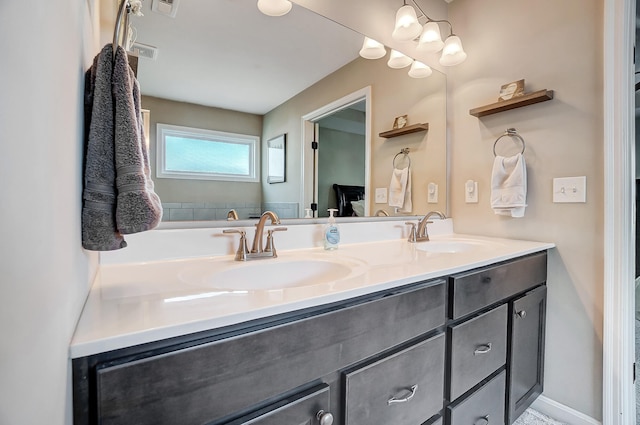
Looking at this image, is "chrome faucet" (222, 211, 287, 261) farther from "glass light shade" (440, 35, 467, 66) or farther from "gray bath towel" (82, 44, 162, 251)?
"glass light shade" (440, 35, 467, 66)

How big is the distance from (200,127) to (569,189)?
1.62 m

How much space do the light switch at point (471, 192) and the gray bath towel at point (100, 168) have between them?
177cm

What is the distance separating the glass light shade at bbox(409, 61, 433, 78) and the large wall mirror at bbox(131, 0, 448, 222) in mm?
38

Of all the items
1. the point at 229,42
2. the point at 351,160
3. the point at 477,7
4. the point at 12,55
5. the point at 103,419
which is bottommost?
the point at 103,419

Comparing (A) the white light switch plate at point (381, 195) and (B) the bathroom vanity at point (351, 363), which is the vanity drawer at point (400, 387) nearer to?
(B) the bathroom vanity at point (351, 363)

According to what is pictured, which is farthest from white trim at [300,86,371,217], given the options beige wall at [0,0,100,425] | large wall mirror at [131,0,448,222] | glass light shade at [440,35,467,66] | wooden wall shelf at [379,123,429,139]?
beige wall at [0,0,100,425]

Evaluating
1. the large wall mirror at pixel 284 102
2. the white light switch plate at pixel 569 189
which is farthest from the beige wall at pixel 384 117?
the white light switch plate at pixel 569 189

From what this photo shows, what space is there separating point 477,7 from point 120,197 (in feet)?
7.02

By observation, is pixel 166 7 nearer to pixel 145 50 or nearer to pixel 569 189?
pixel 145 50

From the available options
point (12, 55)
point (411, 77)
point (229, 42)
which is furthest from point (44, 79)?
point (411, 77)

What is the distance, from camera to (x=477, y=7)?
1791mm

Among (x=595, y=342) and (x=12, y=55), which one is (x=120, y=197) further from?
(x=595, y=342)

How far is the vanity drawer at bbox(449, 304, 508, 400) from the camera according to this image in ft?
3.13

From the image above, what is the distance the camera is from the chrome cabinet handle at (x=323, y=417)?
2.07 ft
